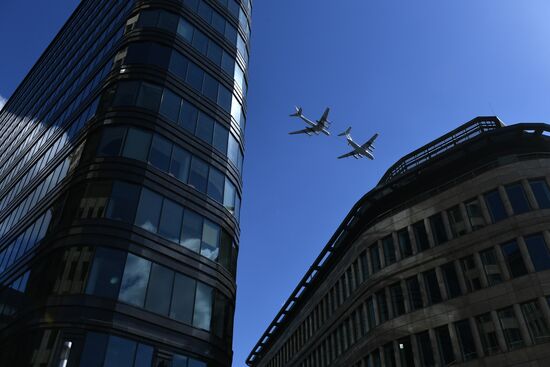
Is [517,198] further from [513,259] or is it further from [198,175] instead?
[198,175]

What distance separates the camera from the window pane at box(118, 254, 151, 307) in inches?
888

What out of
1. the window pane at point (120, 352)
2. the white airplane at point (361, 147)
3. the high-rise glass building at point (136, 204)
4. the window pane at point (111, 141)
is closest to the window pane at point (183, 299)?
the high-rise glass building at point (136, 204)

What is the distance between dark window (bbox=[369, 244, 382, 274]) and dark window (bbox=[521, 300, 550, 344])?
1212cm

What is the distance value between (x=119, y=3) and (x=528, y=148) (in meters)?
36.3

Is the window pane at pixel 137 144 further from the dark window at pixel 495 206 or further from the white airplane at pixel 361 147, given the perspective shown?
the white airplane at pixel 361 147

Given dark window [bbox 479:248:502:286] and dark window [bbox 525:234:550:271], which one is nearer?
dark window [bbox 525:234:550:271]

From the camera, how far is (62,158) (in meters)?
32.3

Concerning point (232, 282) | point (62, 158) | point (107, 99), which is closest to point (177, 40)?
point (107, 99)

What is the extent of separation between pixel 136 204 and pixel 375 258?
22140 millimetres

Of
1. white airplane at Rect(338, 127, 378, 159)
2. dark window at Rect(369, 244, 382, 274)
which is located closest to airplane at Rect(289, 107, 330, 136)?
white airplane at Rect(338, 127, 378, 159)

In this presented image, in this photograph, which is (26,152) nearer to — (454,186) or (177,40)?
(177,40)

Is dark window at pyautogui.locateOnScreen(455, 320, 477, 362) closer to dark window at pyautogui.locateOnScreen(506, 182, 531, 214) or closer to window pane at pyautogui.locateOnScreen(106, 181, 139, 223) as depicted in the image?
dark window at pyautogui.locateOnScreen(506, 182, 531, 214)

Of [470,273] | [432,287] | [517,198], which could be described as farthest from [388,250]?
[517,198]

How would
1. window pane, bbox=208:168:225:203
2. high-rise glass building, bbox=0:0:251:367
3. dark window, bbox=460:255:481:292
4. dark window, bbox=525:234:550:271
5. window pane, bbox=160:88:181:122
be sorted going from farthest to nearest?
dark window, bbox=460:255:481:292 → window pane, bbox=208:168:225:203 → window pane, bbox=160:88:181:122 → dark window, bbox=525:234:550:271 → high-rise glass building, bbox=0:0:251:367
